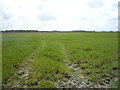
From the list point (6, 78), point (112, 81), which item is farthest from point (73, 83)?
point (6, 78)

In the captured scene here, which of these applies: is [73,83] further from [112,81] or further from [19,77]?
[19,77]

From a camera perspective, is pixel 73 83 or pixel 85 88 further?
pixel 73 83

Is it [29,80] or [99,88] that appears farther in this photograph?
[29,80]

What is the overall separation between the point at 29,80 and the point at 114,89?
4409 millimetres

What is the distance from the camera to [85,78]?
209 inches

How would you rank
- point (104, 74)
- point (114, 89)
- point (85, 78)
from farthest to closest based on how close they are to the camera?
point (104, 74) → point (85, 78) → point (114, 89)

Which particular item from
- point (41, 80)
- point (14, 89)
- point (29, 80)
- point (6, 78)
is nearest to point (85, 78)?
point (41, 80)

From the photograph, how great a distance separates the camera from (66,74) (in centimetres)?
587

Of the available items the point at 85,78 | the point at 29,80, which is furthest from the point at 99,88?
the point at 29,80

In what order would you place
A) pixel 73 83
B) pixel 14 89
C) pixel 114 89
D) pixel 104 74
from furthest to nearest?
pixel 104 74
pixel 73 83
pixel 14 89
pixel 114 89

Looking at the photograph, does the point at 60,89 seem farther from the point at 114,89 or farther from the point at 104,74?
the point at 104,74

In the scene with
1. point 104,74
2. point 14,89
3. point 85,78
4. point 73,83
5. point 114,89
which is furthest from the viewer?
point 104,74

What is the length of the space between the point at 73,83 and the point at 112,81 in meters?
2.16

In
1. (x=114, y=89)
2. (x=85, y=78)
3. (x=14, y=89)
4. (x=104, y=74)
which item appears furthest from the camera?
(x=104, y=74)
